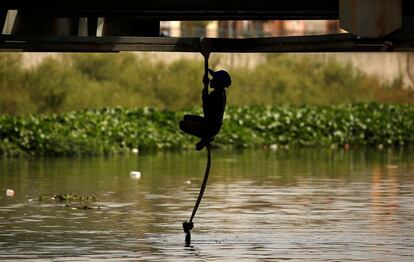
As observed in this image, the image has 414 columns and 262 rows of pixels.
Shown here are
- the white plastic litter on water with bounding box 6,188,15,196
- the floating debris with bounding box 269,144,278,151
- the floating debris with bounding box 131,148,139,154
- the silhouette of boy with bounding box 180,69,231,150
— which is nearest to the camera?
the silhouette of boy with bounding box 180,69,231,150

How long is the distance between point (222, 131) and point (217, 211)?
28.4 meters

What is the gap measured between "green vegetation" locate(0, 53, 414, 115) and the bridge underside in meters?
35.0

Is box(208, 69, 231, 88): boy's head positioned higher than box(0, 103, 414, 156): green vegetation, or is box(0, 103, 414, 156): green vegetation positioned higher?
box(208, 69, 231, 88): boy's head

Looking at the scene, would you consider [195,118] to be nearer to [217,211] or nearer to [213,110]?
[213,110]

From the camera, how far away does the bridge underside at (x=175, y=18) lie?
18.2 metres

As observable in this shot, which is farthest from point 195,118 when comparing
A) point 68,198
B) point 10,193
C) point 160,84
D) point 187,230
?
point 160,84

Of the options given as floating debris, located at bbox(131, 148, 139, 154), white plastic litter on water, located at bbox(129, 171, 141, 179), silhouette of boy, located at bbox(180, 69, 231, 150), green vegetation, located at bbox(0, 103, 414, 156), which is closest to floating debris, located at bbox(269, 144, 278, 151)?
green vegetation, located at bbox(0, 103, 414, 156)

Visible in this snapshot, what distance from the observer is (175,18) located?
22281 millimetres

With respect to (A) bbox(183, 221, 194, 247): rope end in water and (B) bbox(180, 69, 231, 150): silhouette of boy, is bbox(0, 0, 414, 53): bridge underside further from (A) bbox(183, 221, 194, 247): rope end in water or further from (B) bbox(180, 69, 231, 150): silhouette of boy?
(A) bbox(183, 221, 194, 247): rope end in water

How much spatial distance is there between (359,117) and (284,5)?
119 ft

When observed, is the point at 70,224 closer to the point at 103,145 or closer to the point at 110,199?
the point at 110,199

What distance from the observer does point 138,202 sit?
27062 millimetres

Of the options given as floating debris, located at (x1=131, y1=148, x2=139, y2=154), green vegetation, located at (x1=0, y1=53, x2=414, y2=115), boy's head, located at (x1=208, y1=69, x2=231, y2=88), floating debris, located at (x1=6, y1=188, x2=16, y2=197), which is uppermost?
green vegetation, located at (x1=0, y1=53, x2=414, y2=115)

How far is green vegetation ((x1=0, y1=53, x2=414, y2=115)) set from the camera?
58487 mm
